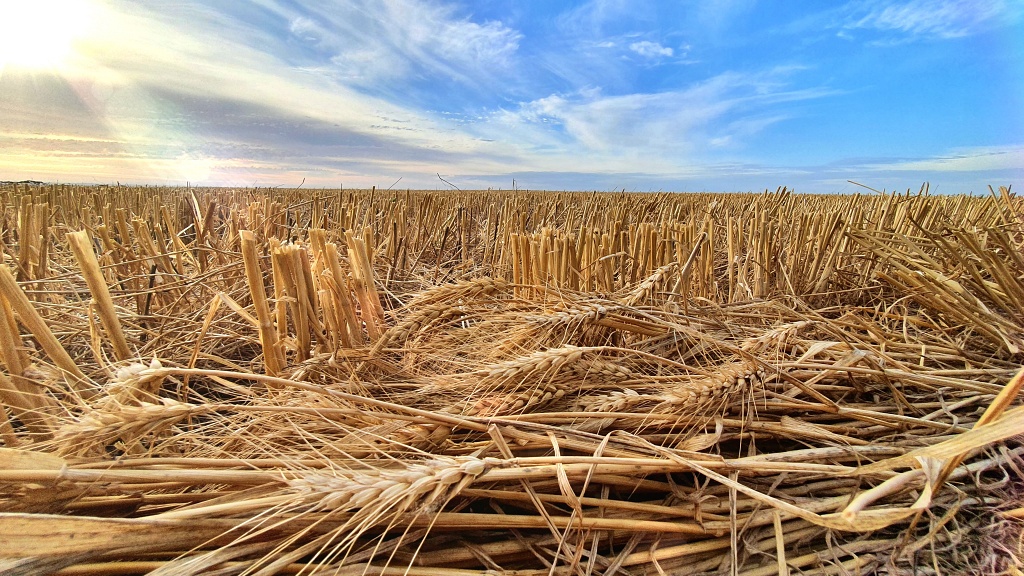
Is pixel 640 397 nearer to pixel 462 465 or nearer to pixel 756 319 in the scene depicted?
pixel 462 465

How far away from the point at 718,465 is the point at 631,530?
27 centimetres

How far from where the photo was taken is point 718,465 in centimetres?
115

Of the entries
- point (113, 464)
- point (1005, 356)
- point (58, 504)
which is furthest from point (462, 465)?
point (1005, 356)

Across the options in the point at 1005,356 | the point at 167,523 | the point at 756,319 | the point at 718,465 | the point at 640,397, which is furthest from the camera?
the point at 756,319

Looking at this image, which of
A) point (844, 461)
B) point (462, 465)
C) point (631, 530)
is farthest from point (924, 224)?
point (462, 465)

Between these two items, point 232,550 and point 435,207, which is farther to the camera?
point 435,207

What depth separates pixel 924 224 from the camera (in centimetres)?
370

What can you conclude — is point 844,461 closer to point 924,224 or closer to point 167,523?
point 167,523

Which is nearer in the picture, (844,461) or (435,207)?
(844,461)

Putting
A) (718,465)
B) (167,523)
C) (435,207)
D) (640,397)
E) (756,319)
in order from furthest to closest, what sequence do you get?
(435,207) → (756,319) → (640,397) → (718,465) → (167,523)

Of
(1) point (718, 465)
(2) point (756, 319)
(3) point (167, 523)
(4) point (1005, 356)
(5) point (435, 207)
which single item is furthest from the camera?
(5) point (435, 207)

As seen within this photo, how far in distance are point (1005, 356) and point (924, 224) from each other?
2139mm

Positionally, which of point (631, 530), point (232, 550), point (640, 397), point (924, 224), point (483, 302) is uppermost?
point (924, 224)

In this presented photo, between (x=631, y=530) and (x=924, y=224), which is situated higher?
(x=924, y=224)
